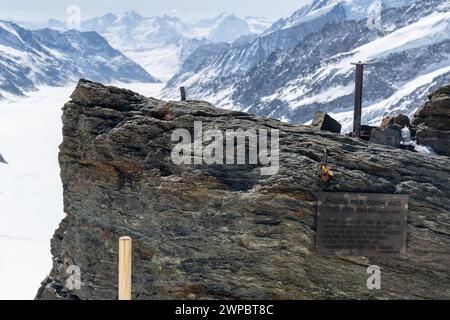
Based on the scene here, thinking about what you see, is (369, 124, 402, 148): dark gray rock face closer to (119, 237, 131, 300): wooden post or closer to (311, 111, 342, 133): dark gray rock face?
(311, 111, 342, 133): dark gray rock face

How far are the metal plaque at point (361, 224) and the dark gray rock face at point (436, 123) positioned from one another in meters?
5.47

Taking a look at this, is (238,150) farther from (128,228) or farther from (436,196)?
(436,196)

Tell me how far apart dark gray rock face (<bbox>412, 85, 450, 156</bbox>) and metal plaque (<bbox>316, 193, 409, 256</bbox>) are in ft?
17.9

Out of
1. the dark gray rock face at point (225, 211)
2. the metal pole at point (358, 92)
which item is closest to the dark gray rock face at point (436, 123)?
the metal pole at point (358, 92)

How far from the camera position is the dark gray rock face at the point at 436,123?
18.2 m

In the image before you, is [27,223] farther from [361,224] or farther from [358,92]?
[361,224]

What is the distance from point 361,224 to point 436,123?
684cm

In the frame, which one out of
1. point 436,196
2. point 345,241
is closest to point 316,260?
point 345,241

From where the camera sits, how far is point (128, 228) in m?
14.9

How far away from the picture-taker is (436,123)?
18703 mm

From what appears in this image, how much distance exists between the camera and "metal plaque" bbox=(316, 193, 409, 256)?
44.2 feet

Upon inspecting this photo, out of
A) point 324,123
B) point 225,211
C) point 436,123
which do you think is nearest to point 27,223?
point 324,123

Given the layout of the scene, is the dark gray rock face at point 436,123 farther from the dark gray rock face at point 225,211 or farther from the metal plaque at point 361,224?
the metal plaque at point 361,224

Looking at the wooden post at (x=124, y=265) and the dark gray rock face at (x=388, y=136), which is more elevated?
the dark gray rock face at (x=388, y=136)
